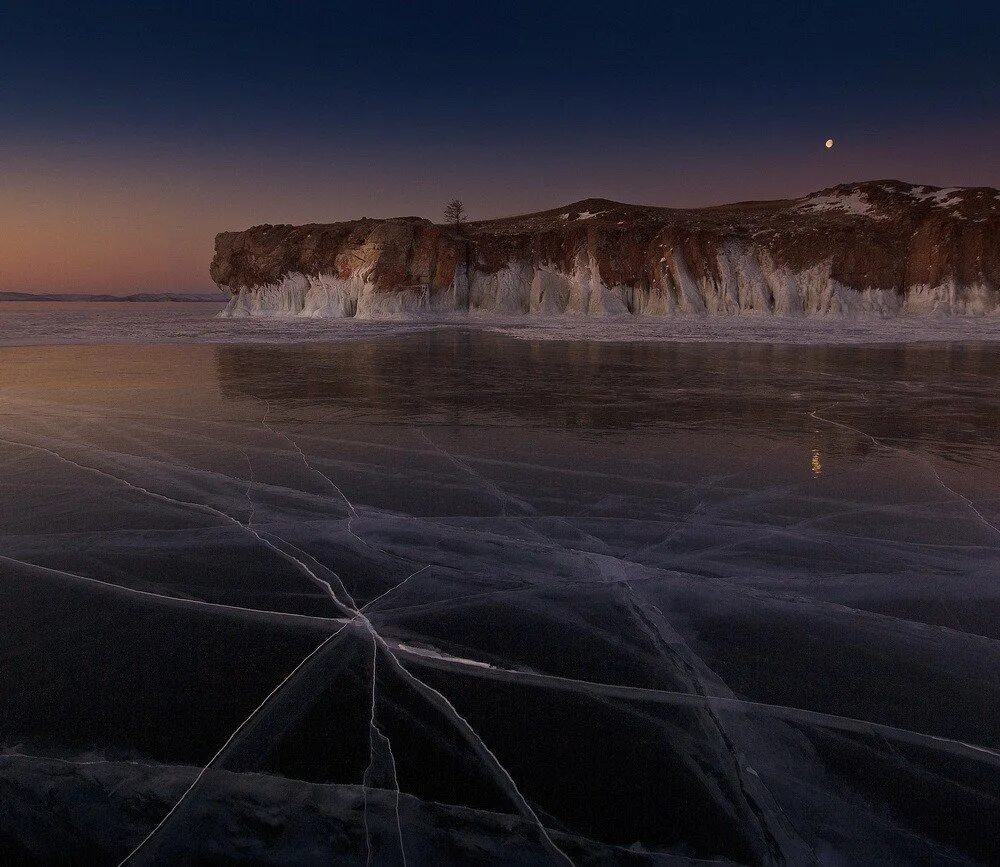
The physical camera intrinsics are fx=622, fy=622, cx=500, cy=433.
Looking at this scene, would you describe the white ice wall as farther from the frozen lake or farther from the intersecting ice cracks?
the intersecting ice cracks

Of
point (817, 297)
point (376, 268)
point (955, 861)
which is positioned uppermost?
point (376, 268)

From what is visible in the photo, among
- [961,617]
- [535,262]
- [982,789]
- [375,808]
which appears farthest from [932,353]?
[535,262]

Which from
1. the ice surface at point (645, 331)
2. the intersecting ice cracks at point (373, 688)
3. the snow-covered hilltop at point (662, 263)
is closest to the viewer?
the intersecting ice cracks at point (373, 688)

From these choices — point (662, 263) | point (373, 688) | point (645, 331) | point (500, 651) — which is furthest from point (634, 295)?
point (373, 688)

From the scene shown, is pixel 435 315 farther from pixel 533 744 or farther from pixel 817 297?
pixel 533 744

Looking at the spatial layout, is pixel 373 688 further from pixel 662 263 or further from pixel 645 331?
pixel 662 263

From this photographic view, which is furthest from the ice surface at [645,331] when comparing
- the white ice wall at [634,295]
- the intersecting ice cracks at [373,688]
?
the intersecting ice cracks at [373,688]

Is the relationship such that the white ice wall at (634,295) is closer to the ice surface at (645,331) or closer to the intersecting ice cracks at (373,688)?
the ice surface at (645,331)
